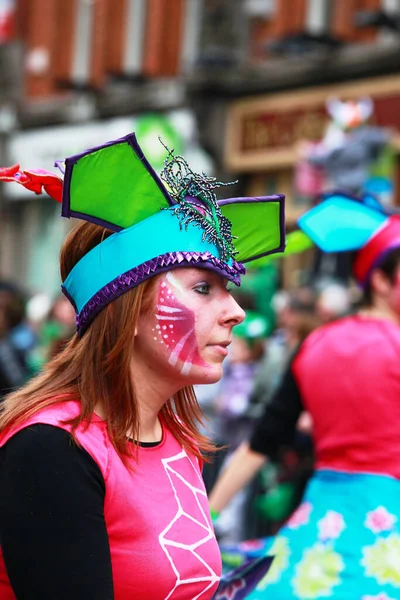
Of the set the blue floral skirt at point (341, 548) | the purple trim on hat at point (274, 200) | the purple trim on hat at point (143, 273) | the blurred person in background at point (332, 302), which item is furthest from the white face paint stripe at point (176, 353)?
the blurred person in background at point (332, 302)

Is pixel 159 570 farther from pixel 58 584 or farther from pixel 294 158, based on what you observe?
pixel 294 158

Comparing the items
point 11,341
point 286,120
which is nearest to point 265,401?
point 11,341

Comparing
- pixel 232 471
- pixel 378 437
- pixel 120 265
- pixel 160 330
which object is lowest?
pixel 232 471

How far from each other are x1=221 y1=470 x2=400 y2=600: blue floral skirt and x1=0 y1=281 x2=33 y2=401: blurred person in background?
3196mm

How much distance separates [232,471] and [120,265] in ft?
5.84

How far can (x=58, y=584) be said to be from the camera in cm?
196

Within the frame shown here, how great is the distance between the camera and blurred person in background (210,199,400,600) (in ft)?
10.8

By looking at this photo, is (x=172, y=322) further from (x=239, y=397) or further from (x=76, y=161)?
(x=239, y=397)

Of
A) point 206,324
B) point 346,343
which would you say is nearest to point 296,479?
point 346,343

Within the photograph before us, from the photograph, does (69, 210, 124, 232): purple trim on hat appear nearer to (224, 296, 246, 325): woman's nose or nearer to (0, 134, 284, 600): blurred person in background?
(0, 134, 284, 600): blurred person in background

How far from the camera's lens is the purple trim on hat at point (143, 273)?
2.21 meters

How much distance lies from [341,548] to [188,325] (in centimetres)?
135

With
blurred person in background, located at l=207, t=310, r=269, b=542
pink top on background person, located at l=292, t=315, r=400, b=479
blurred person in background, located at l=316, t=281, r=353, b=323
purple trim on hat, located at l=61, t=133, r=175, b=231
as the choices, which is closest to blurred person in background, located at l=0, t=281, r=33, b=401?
blurred person in background, located at l=207, t=310, r=269, b=542

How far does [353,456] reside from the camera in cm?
344
